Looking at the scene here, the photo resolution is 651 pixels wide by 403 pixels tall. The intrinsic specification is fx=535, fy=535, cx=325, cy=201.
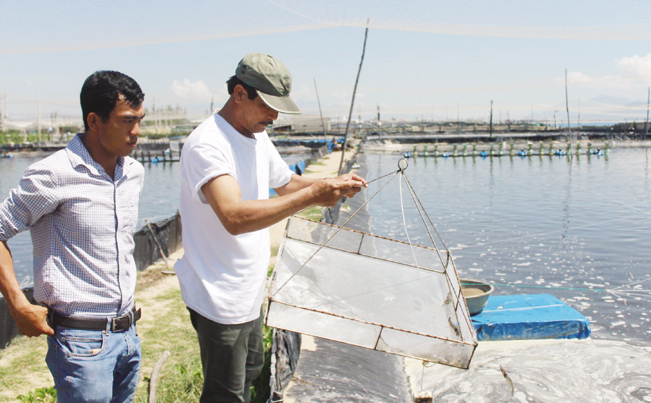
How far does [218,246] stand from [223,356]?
1.57 ft

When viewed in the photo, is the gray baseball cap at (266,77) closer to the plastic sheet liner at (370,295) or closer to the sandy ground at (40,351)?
the plastic sheet liner at (370,295)

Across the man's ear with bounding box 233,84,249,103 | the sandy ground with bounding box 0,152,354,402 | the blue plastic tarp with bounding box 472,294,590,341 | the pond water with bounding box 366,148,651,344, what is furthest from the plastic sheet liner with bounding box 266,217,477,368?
the pond water with bounding box 366,148,651,344

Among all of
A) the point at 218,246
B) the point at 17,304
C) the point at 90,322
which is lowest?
the point at 90,322

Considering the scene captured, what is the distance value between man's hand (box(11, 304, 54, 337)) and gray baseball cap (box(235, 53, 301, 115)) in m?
1.15

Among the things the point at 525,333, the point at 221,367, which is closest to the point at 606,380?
the point at 525,333

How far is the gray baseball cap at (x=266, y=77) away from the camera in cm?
214

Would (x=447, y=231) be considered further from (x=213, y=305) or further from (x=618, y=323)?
(x=213, y=305)

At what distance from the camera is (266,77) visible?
6.99ft

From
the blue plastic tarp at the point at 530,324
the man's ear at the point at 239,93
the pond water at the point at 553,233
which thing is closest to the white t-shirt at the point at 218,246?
the man's ear at the point at 239,93

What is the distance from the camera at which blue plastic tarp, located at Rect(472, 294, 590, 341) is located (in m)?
6.17

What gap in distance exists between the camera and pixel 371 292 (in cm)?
298

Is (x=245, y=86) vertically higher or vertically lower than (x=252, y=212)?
higher

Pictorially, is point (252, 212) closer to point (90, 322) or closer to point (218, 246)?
point (218, 246)

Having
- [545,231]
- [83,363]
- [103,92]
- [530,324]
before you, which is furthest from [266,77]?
[545,231]
